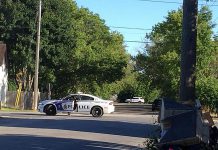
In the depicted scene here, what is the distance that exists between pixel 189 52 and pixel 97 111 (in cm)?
2365

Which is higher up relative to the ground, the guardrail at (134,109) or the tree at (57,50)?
the tree at (57,50)

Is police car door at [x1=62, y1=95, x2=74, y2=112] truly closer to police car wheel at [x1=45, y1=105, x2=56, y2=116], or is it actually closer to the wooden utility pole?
police car wheel at [x1=45, y1=105, x2=56, y2=116]

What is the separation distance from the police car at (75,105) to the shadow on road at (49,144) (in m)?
16.6

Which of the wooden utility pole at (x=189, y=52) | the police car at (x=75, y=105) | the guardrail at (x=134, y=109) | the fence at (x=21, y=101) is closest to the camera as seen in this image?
the wooden utility pole at (x=189, y=52)

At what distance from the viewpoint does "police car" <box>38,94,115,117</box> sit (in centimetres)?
3616

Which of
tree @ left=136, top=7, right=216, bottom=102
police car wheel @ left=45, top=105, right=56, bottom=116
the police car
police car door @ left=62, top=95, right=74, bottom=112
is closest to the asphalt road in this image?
police car door @ left=62, top=95, right=74, bottom=112

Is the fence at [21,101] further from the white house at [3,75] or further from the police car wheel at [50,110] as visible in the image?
the police car wheel at [50,110]

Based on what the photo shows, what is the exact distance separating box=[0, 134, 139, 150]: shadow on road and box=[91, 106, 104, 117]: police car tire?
16.9m

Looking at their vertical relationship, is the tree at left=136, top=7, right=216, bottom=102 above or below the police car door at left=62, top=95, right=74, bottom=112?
above

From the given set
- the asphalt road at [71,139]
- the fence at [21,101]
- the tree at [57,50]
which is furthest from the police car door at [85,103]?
the tree at [57,50]

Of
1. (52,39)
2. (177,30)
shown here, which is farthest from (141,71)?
(52,39)

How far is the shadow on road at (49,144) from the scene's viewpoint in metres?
16.0

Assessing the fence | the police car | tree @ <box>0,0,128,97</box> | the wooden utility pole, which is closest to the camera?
the wooden utility pole

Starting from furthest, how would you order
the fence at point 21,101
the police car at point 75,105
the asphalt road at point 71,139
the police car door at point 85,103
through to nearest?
the fence at point 21,101, the police car door at point 85,103, the police car at point 75,105, the asphalt road at point 71,139
